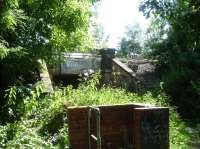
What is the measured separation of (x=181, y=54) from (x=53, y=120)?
9483mm

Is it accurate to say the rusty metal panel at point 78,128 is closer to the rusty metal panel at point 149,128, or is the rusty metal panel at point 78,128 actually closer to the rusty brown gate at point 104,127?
the rusty brown gate at point 104,127

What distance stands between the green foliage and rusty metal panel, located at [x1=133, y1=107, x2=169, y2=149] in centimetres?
735

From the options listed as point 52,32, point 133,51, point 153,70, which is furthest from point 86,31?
point 133,51

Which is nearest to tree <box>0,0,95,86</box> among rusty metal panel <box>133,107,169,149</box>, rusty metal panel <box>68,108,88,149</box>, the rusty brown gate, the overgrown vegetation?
the overgrown vegetation

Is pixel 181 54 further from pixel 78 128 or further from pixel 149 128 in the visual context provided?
pixel 149 128

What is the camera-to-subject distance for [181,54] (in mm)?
19656

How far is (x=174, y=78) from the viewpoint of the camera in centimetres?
1786

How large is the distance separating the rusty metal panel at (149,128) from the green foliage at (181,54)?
24.1 ft

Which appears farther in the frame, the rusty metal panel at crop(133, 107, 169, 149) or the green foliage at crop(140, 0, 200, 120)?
the green foliage at crop(140, 0, 200, 120)

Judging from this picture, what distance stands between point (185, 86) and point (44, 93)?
6237 mm

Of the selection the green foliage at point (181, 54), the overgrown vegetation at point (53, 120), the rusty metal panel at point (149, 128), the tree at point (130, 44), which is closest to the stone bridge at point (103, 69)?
the green foliage at point (181, 54)

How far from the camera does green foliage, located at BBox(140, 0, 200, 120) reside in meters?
16.3

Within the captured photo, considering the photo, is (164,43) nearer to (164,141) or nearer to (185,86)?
(185,86)

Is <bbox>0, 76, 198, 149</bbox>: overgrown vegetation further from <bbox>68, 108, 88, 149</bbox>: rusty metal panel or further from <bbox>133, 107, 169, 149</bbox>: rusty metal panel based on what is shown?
<bbox>133, 107, 169, 149</bbox>: rusty metal panel
